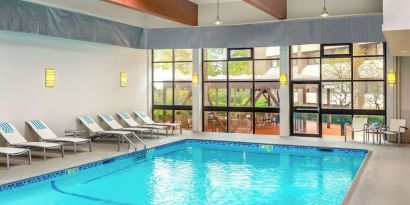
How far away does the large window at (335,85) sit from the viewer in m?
11.2

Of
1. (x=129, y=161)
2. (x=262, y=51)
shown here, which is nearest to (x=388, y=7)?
(x=129, y=161)

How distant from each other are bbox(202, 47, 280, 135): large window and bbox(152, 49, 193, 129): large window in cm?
64

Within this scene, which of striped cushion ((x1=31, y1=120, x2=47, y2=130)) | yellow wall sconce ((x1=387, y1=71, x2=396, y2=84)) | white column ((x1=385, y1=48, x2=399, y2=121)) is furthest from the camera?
white column ((x1=385, y1=48, x2=399, y2=121))

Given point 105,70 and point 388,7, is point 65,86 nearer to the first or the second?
point 105,70

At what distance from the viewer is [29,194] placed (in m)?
6.41

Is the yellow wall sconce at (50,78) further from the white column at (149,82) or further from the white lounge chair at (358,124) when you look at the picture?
the white lounge chair at (358,124)

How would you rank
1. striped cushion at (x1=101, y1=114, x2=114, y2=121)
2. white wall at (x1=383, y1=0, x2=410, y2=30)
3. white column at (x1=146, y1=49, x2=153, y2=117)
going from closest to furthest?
white wall at (x1=383, y1=0, x2=410, y2=30), striped cushion at (x1=101, y1=114, x2=114, y2=121), white column at (x1=146, y1=49, x2=153, y2=117)

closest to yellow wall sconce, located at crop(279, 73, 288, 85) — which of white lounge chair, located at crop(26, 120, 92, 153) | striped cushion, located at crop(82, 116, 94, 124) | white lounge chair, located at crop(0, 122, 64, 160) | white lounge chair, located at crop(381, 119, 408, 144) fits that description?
white lounge chair, located at crop(381, 119, 408, 144)

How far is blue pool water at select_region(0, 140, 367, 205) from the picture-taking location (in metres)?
6.20

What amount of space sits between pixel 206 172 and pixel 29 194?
10.6 ft

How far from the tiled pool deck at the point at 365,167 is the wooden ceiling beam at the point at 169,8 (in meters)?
3.31

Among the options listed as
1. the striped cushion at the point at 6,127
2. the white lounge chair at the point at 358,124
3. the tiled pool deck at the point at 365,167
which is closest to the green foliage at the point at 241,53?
the tiled pool deck at the point at 365,167

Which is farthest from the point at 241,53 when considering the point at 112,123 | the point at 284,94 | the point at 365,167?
the point at 365,167

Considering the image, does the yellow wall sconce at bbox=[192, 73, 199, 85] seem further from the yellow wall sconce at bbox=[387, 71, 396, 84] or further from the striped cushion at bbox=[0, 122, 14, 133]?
the striped cushion at bbox=[0, 122, 14, 133]
